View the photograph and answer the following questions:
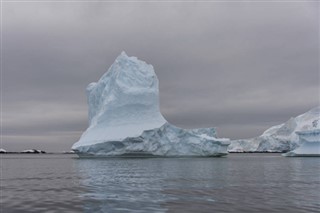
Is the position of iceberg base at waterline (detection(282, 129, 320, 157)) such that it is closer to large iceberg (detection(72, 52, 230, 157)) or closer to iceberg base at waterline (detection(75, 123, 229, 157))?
iceberg base at waterline (detection(75, 123, 229, 157))

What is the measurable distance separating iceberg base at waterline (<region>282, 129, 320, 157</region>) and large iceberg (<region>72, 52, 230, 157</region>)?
49.7ft

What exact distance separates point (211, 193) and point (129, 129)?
30.3 m

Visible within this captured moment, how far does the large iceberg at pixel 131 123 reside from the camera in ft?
145

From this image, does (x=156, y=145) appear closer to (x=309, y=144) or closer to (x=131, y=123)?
(x=131, y=123)

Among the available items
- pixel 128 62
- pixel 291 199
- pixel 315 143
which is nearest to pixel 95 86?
pixel 128 62

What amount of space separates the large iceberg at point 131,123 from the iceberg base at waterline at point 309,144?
15.1 m

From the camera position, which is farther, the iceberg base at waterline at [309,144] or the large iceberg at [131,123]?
the iceberg base at waterline at [309,144]

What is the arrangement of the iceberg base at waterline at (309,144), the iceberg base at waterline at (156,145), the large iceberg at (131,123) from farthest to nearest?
the iceberg base at waterline at (309,144) → the large iceberg at (131,123) → the iceberg base at waterline at (156,145)

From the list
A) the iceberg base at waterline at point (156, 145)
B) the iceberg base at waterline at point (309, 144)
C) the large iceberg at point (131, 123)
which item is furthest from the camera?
the iceberg base at waterline at point (309, 144)

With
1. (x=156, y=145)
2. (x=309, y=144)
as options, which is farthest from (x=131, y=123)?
(x=309, y=144)

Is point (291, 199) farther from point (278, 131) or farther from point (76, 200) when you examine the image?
point (278, 131)

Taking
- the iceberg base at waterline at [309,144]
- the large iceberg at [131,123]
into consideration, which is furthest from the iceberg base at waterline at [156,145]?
the iceberg base at waterline at [309,144]

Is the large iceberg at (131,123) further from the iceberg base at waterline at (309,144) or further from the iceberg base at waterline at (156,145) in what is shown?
the iceberg base at waterline at (309,144)

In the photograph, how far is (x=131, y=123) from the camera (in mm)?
46000
